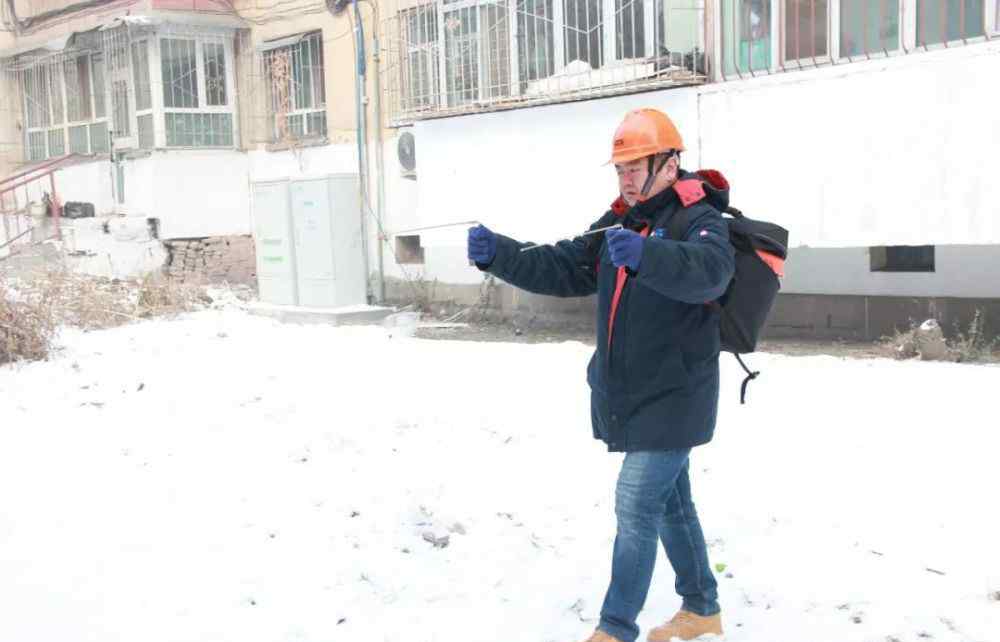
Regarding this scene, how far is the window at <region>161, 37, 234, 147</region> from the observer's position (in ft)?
54.6

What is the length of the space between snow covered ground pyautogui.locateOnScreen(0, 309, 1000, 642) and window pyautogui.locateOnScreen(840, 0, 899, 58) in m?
2.58

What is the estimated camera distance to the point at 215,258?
16.9 m

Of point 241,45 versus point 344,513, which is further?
point 241,45

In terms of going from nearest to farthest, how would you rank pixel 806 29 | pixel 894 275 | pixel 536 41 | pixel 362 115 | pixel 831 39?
pixel 831 39
pixel 806 29
pixel 894 275
pixel 536 41
pixel 362 115

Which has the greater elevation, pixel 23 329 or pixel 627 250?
pixel 627 250

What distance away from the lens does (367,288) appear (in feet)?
46.7

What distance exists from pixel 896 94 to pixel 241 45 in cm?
1126

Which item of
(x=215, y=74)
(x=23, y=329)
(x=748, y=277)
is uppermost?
(x=215, y=74)

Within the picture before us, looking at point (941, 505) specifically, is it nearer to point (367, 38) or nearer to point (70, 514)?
point (70, 514)

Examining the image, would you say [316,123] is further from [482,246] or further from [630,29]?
[482,246]

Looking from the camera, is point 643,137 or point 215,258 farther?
point 215,258

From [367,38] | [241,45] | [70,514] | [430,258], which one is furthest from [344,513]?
[241,45]

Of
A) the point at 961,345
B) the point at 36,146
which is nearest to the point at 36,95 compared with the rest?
the point at 36,146

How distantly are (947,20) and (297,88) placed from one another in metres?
9.97
